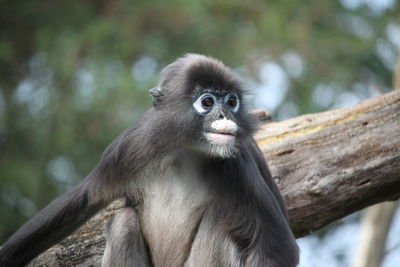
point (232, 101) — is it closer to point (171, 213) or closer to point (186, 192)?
point (186, 192)

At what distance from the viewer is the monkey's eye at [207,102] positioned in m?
4.77

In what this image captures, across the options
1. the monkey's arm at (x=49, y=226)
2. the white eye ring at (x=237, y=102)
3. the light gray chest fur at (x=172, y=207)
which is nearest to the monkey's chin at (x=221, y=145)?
the white eye ring at (x=237, y=102)

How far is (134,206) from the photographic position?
5094 mm

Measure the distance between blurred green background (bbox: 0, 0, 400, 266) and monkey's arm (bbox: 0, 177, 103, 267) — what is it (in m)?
6.40

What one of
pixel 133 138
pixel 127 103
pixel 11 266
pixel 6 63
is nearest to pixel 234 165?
pixel 133 138

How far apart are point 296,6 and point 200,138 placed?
30.3ft

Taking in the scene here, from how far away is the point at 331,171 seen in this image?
18.9 feet

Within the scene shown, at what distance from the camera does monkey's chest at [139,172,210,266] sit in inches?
195

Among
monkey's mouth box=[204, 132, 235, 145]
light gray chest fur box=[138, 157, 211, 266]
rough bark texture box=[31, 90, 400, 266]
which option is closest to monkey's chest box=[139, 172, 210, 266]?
light gray chest fur box=[138, 157, 211, 266]

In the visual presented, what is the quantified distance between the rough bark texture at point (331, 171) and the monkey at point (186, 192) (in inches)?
16.0

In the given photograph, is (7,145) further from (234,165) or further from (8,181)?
(234,165)

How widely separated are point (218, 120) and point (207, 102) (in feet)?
0.54

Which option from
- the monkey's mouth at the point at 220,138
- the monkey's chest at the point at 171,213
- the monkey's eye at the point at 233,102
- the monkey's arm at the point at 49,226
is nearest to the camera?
the monkey's mouth at the point at 220,138

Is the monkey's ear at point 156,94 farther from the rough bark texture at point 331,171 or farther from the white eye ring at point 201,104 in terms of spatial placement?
the rough bark texture at point 331,171
